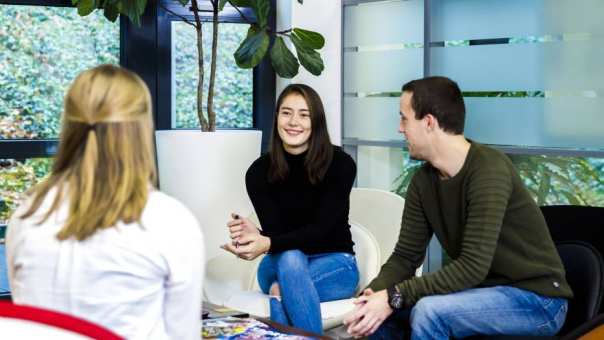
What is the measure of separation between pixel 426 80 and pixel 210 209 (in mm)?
2067

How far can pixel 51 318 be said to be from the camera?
1.20 m

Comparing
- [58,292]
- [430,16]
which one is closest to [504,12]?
[430,16]

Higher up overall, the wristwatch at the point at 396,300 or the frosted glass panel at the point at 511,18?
the frosted glass panel at the point at 511,18

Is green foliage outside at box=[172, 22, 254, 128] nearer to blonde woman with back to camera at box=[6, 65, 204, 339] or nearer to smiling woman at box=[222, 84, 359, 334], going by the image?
smiling woman at box=[222, 84, 359, 334]

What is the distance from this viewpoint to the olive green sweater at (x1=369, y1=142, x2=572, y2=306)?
263 cm

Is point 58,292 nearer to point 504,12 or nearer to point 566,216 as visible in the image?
point 566,216

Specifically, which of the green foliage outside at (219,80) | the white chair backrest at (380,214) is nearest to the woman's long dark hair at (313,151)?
the white chair backrest at (380,214)

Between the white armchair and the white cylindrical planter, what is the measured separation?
617mm

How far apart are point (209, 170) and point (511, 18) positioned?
5.36 ft

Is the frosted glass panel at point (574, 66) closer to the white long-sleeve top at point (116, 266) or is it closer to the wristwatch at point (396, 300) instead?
the wristwatch at point (396, 300)

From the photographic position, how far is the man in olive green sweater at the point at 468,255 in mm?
2631

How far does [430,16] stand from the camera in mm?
4551

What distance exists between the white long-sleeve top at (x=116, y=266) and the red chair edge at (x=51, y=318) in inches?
17.0

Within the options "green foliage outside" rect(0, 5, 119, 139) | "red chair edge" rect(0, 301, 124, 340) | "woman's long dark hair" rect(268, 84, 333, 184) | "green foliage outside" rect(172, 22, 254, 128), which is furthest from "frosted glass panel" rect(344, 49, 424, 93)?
"red chair edge" rect(0, 301, 124, 340)
